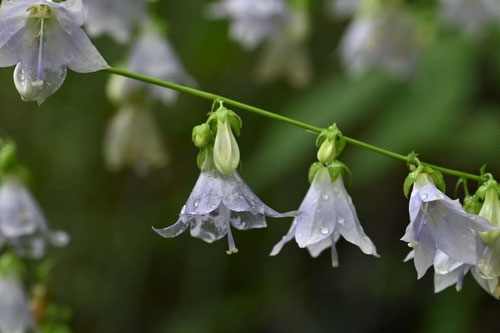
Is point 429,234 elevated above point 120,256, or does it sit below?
below

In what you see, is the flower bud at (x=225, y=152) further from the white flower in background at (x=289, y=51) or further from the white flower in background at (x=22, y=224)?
the white flower in background at (x=289, y=51)

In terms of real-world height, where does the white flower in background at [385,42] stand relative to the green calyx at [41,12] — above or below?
above

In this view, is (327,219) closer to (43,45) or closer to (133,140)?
(43,45)

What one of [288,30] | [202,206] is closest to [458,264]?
[202,206]

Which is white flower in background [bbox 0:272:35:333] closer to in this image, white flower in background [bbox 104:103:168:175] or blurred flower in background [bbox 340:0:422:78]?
white flower in background [bbox 104:103:168:175]

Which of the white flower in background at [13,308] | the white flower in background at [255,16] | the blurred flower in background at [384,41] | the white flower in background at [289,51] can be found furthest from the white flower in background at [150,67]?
the blurred flower in background at [384,41]

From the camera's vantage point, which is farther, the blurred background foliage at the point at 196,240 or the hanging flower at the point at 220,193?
the blurred background foliage at the point at 196,240

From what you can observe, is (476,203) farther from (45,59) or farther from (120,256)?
(120,256)
